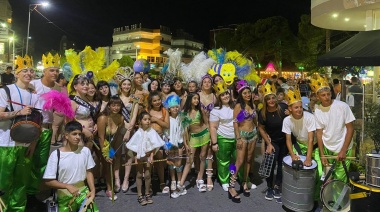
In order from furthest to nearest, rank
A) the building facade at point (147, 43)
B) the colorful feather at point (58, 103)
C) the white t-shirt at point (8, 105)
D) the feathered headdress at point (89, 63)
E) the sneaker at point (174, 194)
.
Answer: the building facade at point (147, 43) → the feathered headdress at point (89, 63) → the sneaker at point (174, 194) → the colorful feather at point (58, 103) → the white t-shirt at point (8, 105)

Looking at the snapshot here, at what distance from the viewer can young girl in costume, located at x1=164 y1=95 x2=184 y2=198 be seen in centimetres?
534

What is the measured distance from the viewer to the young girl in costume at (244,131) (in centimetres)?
520

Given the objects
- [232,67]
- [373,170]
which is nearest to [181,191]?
[373,170]

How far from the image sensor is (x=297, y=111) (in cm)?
487

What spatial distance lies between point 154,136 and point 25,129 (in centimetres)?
186

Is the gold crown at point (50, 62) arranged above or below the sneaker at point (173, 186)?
above

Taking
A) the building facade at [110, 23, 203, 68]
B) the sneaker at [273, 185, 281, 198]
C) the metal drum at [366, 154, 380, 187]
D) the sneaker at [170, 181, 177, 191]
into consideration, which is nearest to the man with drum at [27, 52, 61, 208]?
the sneaker at [170, 181, 177, 191]

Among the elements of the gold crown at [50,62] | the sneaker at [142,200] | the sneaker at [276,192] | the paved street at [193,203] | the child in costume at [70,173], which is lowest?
the paved street at [193,203]

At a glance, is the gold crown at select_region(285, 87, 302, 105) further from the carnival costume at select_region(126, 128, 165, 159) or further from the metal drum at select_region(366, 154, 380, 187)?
the carnival costume at select_region(126, 128, 165, 159)

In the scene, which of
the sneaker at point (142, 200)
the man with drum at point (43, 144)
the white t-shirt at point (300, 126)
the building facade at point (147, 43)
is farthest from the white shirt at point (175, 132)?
the building facade at point (147, 43)

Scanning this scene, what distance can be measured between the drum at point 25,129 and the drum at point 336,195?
389 cm

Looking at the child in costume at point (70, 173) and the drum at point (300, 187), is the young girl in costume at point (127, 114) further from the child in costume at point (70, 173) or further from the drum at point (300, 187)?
the drum at point (300, 187)

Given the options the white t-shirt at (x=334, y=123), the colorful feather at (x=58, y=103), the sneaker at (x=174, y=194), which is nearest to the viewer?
the colorful feather at (x=58, y=103)

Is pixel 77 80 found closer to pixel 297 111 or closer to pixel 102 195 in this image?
pixel 102 195
